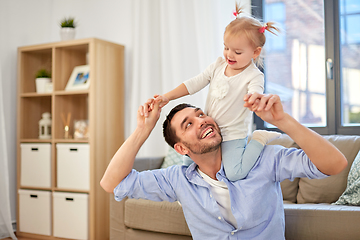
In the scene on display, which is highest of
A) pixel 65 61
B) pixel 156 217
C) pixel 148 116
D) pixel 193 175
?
pixel 65 61

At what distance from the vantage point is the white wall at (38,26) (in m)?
3.68

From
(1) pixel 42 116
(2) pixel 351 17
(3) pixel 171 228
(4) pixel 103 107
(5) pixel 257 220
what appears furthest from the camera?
(1) pixel 42 116

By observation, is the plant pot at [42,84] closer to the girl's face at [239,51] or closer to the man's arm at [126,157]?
the man's arm at [126,157]

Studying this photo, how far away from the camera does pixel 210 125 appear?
62.0 inches

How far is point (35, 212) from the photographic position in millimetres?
3477

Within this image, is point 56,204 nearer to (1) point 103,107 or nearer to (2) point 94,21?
(1) point 103,107

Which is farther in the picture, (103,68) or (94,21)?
(94,21)

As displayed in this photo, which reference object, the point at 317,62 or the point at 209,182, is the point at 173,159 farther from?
the point at 317,62

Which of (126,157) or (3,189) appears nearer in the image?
(126,157)

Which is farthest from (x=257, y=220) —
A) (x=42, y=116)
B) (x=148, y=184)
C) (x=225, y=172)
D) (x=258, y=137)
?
(x=42, y=116)

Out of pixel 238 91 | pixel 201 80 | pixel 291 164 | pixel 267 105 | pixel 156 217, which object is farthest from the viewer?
pixel 156 217

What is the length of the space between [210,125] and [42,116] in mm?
2708

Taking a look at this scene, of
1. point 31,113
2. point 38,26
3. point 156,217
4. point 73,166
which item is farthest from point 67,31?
point 156,217

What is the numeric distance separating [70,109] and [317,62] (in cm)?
230
